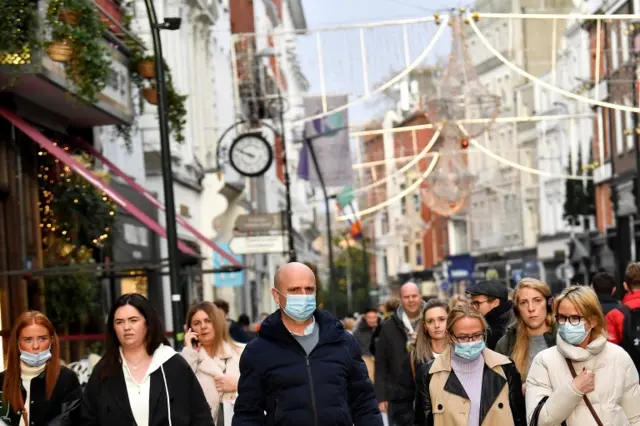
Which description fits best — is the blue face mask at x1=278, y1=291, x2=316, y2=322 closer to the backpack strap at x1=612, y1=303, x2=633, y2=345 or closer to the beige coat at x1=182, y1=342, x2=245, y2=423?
the beige coat at x1=182, y1=342, x2=245, y2=423

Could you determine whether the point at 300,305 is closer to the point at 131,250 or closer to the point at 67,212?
the point at 67,212

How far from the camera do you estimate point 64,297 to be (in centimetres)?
2105

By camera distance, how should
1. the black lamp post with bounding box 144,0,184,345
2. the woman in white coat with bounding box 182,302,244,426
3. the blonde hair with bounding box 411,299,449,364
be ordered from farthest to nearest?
the black lamp post with bounding box 144,0,184,345
the woman in white coat with bounding box 182,302,244,426
the blonde hair with bounding box 411,299,449,364

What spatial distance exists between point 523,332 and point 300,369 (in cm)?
237

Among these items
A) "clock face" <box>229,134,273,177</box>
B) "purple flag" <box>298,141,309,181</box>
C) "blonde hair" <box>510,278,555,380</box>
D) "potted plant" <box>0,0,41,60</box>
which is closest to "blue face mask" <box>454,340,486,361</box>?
"blonde hair" <box>510,278,555,380</box>

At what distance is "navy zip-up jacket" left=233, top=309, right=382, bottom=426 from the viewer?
8.28 meters

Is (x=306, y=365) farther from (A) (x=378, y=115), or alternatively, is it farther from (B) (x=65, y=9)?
(A) (x=378, y=115)

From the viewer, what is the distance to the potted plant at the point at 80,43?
17.6m

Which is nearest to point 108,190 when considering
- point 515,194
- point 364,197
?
point 364,197

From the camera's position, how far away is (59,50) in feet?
57.9

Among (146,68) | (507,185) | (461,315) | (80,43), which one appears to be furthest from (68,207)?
(507,185)

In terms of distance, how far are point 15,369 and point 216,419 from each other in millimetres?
2934

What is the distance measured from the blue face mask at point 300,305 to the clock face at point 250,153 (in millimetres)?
27431

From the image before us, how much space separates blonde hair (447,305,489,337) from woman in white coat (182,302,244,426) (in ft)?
9.78
